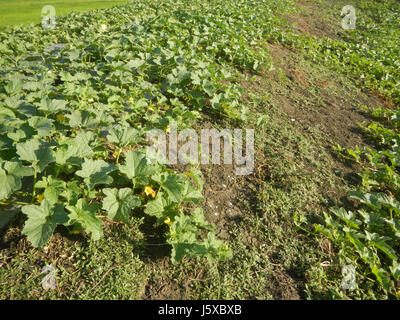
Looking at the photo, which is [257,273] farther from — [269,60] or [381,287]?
[269,60]

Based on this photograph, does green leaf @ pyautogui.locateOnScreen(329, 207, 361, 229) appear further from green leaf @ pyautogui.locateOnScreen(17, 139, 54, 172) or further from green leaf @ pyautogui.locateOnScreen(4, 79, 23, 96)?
green leaf @ pyautogui.locateOnScreen(4, 79, 23, 96)

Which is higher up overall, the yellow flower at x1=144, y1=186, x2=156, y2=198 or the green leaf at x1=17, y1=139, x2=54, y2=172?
the green leaf at x1=17, y1=139, x2=54, y2=172

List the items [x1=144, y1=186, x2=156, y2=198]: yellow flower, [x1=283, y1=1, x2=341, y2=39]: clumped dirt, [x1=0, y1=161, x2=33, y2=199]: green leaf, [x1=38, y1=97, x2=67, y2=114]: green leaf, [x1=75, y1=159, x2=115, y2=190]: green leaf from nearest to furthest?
[x1=0, y1=161, x2=33, y2=199]: green leaf, [x1=75, y1=159, x2=115, y2=190]: green leaf, [x1=144, y1=186, x2=156, y2=198]: yellow flower, [x1=38, y1=97, x2=67, y2=114]: green leaf, [x1=283, y1=1, x2=341, y2=39]: clumped dirt

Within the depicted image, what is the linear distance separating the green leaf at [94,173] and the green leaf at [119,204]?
0.10 meters

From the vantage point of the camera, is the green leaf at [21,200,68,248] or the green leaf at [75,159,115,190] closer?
the green leaf at [21,200,68,248]

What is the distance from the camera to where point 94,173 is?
2109mm

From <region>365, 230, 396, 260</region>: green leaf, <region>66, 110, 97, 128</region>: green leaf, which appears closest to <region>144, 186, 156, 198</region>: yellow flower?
<region>66, 110, 97, 128</region>: green leaf

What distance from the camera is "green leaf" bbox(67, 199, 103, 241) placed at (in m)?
1.85

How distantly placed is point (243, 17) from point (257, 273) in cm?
817

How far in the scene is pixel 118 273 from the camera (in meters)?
1.86

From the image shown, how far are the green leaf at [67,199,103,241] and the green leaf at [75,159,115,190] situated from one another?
0.16 meters

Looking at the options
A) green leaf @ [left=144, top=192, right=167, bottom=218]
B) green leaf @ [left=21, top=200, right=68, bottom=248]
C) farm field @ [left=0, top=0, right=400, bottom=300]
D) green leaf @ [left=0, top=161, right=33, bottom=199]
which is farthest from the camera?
green leaf @ [left=144, top=192, right=167, bottom=218]

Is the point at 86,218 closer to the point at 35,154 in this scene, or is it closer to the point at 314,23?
the point at 35,154
